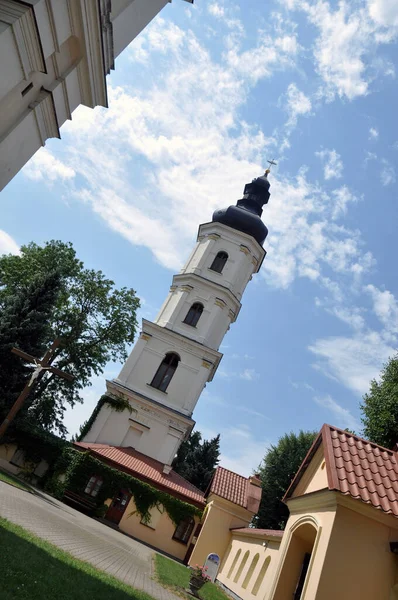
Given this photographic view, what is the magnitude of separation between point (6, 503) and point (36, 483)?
1255 centimetres

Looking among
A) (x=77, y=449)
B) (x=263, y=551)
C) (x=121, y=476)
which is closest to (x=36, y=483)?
(x=77, y=449)

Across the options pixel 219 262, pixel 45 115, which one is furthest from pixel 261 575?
pixel 219 262

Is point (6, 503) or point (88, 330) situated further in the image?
point (88, 330)

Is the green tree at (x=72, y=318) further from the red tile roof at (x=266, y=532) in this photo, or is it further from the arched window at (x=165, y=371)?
the red tile roof at (x=266, y=532)

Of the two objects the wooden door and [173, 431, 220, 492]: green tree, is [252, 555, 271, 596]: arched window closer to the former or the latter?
the wooden door

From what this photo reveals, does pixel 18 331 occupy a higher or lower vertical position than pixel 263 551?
higher

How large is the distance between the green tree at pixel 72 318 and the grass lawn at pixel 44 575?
839 inches

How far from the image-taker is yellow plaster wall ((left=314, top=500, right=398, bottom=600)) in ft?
20.8

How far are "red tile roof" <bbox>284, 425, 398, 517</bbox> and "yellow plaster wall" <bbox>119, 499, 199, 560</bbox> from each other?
51.4 feet

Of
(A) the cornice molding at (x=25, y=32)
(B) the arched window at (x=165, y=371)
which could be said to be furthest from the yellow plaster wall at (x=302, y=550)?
(B) the arched window at (x=165, y=371)

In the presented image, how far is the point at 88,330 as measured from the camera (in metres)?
30.2

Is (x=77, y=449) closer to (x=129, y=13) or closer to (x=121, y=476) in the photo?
(x=121, y=476)

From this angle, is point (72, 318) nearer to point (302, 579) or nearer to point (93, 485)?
point (93, 485)

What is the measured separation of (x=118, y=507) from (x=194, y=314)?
1270cm
